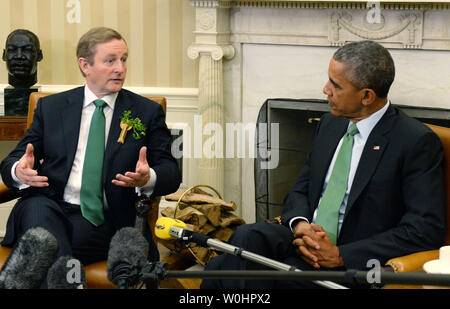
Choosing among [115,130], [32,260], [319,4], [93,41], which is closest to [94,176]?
[115,130]

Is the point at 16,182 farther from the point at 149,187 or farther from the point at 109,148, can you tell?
→ the point at 149,187

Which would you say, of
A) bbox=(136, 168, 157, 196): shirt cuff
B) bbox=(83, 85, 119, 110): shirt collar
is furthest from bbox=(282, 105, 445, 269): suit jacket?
bbox=(83, 85, 119, 110): shirt collar

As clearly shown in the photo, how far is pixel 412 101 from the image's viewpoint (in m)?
3.69

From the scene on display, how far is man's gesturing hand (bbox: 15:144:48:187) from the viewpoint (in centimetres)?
252

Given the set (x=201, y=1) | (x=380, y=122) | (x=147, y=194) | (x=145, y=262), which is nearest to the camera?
(x=145, y=262)

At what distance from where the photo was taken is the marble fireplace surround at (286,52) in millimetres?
3621

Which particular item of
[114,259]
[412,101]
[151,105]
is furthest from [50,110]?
[412,101]

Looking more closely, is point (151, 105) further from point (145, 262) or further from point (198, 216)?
point (145, 262)

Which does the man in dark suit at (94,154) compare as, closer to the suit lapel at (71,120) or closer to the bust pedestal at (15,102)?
the suit lapel at (71,120)

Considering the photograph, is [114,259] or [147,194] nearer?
[114,259]

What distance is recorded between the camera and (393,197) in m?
2.39

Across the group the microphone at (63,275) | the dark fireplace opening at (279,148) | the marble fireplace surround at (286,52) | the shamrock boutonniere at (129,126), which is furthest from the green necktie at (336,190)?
the dark fireplace opening at (279,148)

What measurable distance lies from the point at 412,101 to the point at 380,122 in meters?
1.28

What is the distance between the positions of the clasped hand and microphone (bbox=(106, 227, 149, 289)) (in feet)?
3.17
